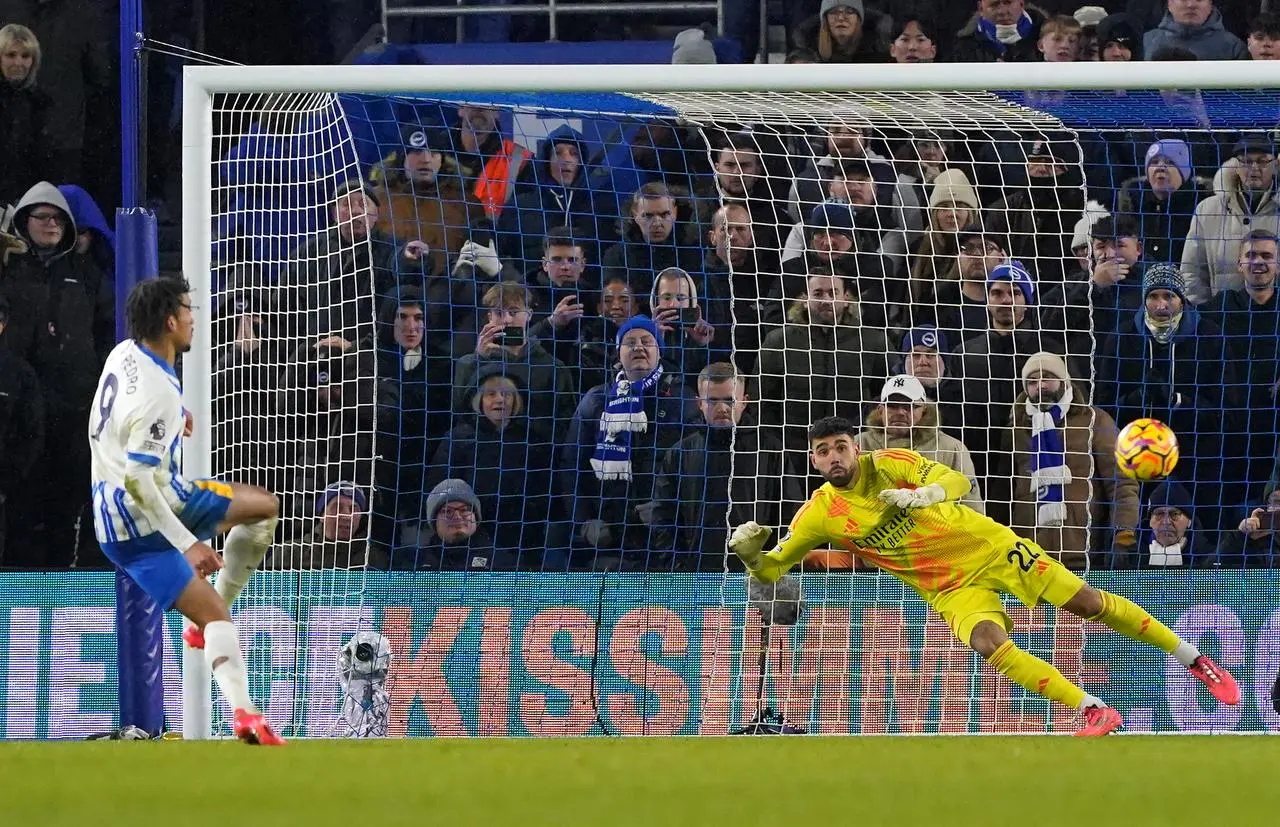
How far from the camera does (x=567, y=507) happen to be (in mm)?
11102

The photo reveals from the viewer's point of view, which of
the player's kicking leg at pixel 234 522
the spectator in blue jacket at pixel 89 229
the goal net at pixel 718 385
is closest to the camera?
the player's kicking leg at pixel 234 522

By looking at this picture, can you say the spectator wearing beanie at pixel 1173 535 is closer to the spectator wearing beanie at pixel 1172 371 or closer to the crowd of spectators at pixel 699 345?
the crowd of spectators at pixel 699 345

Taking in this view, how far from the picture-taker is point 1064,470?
1087cm

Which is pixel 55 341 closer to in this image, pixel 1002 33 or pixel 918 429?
pixel 918 429

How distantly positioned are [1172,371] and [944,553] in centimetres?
221

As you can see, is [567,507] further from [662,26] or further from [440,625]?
[662,26]

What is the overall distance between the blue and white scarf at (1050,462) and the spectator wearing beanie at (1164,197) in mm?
1376

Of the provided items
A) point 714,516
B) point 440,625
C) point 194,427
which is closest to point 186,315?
point 194,427

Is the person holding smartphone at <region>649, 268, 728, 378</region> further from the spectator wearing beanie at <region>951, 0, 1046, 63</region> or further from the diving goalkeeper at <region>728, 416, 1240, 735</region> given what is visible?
the spectator wearing beanie at <region>951, 0, 1046, 63</region>

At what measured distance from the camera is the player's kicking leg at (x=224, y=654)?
739 cm

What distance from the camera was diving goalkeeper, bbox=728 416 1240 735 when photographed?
9617 millimetres

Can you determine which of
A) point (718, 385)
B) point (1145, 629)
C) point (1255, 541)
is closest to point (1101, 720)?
point (1145, 629)

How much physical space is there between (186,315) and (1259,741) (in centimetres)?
482

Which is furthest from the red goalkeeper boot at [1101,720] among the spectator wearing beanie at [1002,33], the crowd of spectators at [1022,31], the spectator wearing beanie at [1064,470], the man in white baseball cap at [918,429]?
the spectator wearing beanie at [1002,33]
